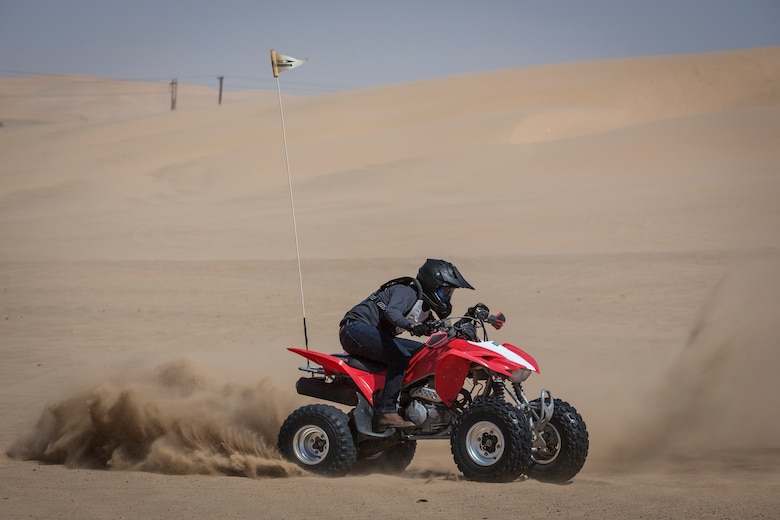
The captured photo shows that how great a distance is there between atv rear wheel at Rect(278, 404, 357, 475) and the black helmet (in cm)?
112

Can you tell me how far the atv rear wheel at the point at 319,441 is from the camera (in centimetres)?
757

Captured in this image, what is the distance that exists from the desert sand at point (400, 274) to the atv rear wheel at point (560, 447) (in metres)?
0.13

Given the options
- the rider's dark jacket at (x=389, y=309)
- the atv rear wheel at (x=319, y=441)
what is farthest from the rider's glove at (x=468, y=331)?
the atv rear wheel at (x=319, y=441)

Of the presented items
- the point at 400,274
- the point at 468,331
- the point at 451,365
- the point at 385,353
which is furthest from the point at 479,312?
the point at 400,274

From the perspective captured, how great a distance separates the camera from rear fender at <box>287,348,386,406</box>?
7.59 meters

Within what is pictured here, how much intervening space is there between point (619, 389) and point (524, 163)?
26.9 meters

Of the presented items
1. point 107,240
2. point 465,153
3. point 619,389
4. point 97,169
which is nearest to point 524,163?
point 465,153

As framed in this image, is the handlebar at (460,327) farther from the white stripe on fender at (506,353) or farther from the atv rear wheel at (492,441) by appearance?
the atv rear wheel at (492,441)

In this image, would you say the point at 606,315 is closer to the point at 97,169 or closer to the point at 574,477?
the point at 574,477

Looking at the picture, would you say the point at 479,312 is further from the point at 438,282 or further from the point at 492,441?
the point at 492,441

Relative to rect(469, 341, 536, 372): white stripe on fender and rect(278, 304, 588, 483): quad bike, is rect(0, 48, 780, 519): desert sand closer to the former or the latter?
rect(278, 304, 588, 483): quad bike

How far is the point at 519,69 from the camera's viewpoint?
219ft

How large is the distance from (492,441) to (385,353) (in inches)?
38.3

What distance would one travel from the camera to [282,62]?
879 cm
